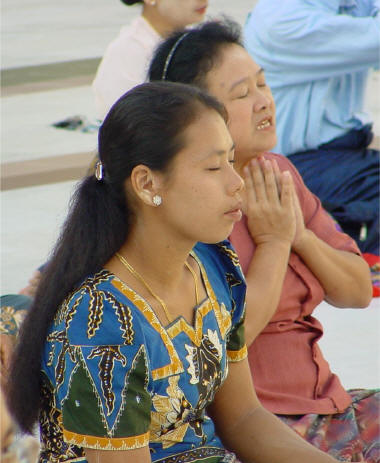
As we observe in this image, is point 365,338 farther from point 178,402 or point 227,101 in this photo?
point 178,402

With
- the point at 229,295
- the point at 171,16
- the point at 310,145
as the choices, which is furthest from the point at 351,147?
the point at 229,295

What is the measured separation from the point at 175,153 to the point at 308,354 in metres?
0.74

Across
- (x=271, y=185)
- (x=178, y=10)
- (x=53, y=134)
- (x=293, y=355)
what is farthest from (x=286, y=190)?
(x=53, y=134)

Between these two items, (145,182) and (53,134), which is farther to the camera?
(53,134)

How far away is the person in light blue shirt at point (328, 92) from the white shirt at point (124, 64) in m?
0.52

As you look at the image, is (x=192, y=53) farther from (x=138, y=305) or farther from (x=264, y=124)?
(x=138, y=305)

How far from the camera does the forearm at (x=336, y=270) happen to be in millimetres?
2299

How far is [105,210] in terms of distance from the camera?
1.79 m

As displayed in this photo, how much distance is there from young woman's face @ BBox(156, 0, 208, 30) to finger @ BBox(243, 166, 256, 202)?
1.79m

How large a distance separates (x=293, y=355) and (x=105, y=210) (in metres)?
0.70

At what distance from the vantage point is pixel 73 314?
166 cm

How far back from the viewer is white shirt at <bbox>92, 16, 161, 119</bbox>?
3729 mm

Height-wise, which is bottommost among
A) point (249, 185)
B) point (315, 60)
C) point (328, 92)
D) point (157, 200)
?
point (328, 92)

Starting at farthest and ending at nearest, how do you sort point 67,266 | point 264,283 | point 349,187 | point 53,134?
1. point 53,134
2. point 349,187
3. point 264,283
4. point 67,266
